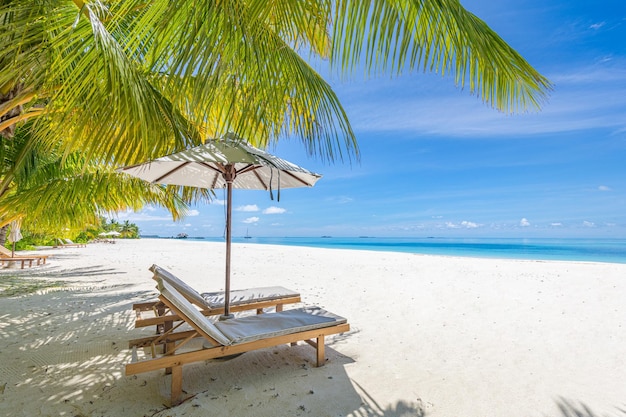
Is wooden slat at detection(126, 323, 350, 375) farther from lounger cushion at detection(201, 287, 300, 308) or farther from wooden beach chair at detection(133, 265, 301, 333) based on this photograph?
lounger cushion at detection(201, 287, 300, 308)

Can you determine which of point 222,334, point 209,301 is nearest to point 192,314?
point 222,334

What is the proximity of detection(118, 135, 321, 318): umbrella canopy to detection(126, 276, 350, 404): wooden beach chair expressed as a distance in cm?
66

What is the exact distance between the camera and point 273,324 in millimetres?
2982

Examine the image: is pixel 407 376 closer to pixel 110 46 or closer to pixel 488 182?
pixel 110 46

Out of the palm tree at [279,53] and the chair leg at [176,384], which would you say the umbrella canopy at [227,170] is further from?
the chair leg at [176,384]

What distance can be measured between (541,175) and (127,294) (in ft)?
219

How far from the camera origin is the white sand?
2416 millimetres

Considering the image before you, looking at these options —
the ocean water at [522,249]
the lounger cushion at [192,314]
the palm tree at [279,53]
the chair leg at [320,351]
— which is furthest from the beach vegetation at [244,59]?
the ocean water at [522,249]

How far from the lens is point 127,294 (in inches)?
253

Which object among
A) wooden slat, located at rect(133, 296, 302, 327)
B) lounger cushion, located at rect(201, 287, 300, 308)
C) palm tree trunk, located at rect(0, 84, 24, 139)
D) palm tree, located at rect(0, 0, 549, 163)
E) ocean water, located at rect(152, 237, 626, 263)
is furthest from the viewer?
ocean water, located at rect(152, 237, 626, 263)

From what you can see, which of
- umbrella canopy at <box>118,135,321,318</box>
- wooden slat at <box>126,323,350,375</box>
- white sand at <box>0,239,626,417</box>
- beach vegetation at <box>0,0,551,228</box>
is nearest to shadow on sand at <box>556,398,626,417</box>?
white sand at <box>0,239,626,417</box>

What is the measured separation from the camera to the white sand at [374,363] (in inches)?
95.1

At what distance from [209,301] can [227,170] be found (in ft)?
4.98

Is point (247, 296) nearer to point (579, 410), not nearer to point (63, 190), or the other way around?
point (579, 410)
